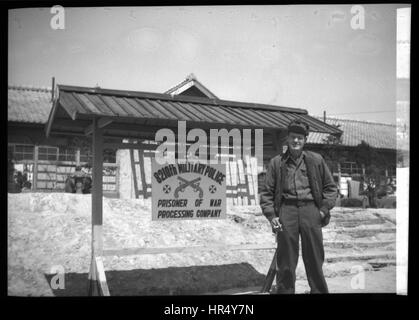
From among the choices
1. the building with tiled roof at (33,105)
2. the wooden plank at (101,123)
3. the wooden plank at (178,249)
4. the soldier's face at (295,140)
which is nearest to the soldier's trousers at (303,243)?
the wooden plank at (178,249)

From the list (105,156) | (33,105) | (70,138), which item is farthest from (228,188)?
(33,105)

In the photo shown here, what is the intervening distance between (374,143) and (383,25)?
82.9 inches

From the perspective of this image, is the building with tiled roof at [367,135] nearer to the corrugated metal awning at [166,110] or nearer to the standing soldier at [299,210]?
the corrugated metal awning at [166,110]

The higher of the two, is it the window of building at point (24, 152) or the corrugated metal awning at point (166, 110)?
the corrugated metal awning at point (166, 110)

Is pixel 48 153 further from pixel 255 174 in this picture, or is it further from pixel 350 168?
pixel 350 168

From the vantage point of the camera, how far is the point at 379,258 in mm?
6914

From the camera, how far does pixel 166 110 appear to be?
6891 mm

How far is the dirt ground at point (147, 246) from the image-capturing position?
686cm

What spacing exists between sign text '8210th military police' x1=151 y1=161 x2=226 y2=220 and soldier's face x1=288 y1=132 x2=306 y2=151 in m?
1.14

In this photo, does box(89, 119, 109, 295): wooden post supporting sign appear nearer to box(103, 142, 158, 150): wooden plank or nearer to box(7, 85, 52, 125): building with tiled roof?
box(103, 142, 158, 150): wooden plank

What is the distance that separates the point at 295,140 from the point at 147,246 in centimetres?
305

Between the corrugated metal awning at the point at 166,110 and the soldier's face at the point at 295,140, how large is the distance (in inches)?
6.6
